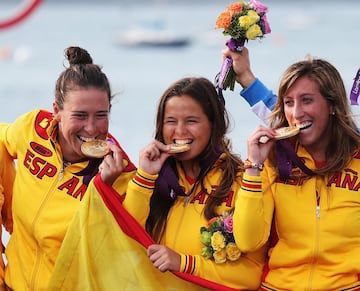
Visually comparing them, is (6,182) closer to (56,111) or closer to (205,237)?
(56,111)

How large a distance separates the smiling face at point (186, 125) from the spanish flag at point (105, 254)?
0.43 m

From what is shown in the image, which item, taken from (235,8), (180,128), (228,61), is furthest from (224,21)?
(180,128)

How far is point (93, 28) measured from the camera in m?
58.8

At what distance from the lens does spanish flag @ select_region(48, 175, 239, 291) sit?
5324 mm

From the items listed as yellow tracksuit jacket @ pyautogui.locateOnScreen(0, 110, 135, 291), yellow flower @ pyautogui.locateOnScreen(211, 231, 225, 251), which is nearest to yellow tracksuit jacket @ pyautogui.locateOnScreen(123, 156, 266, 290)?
yellow flower @ pyautogui.locateOnScreen(211, 231, 225, 251)

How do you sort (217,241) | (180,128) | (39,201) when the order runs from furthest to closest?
(39,201) → (180,128) → (217,241)

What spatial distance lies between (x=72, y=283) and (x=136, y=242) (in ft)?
1.32

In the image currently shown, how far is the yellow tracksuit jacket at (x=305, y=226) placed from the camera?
5.11 meters

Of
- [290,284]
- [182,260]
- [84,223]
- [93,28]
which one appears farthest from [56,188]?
[93,28]

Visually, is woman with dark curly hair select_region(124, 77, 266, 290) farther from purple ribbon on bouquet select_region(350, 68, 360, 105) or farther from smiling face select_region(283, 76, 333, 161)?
purple ribbon on bouquet select_region(350, 68, 360, 105)

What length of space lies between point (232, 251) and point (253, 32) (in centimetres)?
123

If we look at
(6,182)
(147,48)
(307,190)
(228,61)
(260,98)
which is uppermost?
(147,48)

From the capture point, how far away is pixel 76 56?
5.69 metres

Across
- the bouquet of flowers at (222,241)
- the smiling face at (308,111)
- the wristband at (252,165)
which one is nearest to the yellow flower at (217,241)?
the bouquet of flowers at (222,241)
